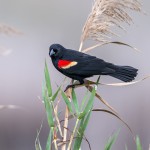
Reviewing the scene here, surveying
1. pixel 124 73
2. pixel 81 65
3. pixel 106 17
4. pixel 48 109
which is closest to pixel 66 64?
pixel 81 65

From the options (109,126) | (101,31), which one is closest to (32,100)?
(109,126)

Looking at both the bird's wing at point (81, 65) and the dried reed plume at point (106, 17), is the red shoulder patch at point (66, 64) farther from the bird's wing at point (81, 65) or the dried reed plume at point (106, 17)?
the dried reed plume at point (106, 17)

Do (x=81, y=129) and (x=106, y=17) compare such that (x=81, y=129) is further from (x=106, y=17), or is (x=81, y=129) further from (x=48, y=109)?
(x=106, y=17)

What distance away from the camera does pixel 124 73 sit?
4.26 metres

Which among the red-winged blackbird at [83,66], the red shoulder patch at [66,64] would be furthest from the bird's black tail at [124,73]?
the red shoulder patch at [66,64]

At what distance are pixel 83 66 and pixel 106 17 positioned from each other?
0.53m

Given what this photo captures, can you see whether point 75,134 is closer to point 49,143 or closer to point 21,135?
point 49,143

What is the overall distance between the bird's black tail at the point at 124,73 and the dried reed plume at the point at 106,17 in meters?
0.38

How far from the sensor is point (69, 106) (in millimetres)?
3727

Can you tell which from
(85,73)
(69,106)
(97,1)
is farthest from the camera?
(85,73)

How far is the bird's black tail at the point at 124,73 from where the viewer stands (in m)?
4.23

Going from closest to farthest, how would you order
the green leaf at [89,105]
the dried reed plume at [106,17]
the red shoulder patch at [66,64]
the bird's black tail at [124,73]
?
the green leaf at [89,105], the dried reed plume at [106,17], the bird's black tail at [124,73], the red shoulder patch at [66,64]

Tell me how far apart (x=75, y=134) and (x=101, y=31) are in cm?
54

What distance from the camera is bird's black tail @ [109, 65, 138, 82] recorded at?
166 inches
